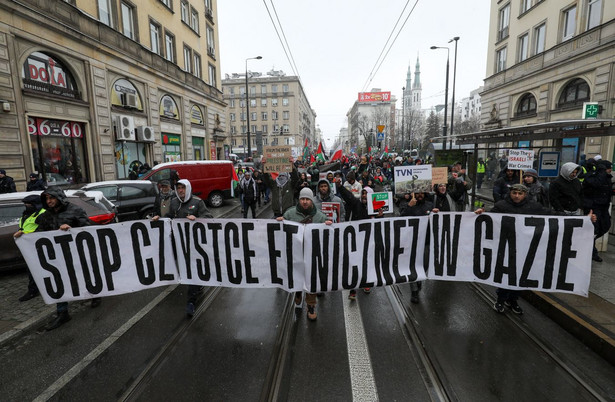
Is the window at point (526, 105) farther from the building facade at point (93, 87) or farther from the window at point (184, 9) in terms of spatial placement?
the window at point (184, 9)

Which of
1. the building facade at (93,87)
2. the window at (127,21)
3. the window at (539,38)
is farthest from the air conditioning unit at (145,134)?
the window at (539,38)

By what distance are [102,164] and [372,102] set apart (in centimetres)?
14017

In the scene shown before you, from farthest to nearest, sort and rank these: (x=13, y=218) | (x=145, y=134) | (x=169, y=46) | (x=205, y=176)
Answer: (x=169, y=46) < (x=145, y=134) < (x=205, y=176) < (x=13, y=218)

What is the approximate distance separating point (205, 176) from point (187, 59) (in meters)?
16.0

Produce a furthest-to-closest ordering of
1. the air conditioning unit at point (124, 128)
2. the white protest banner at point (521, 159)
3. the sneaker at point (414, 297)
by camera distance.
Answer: the air conditioning unit at point (124, 128) < the white protest banner at point (521, 159) < the sneaker at point (414, 297)

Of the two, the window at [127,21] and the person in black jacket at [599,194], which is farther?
the window at [127,21]

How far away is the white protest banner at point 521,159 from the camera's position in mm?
7617

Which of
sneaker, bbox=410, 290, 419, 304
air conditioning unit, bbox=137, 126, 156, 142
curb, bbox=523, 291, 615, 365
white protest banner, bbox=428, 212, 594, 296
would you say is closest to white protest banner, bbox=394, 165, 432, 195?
white protest banner, bbox=428, 212, 594, 296

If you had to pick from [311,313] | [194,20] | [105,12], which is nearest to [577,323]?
[311,313]

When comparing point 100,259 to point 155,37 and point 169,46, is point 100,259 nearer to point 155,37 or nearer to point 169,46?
point 155,37

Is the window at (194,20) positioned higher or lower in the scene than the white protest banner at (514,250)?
higher

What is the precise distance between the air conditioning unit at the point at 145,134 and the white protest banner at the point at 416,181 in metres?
16.8

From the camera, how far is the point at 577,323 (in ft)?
12.8

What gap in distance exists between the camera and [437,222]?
4414 mm
